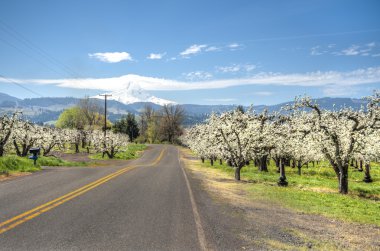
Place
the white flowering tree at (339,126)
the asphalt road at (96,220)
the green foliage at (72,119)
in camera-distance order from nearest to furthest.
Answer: the asphalt road at (96,220)
the white flowering tree at (339,126)
the green foliage at (72,119)

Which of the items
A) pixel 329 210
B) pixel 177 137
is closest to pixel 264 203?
pixel 329 210

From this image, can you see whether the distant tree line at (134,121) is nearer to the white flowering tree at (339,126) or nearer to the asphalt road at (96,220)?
the white flowering tree at (339,126)

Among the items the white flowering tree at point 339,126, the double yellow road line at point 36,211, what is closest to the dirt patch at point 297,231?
the double yellow road line at point 36,211

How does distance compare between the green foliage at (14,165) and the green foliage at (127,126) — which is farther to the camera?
the green foliage at (127,126)

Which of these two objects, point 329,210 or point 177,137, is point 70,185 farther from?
point 177,137

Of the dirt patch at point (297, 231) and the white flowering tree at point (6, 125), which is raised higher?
the white flowering tree at point (6, 125)

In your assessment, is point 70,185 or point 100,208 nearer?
point 100,208

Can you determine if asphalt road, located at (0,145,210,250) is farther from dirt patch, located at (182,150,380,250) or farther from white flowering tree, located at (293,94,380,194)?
white flowering tree, located at (293,94,380,194)

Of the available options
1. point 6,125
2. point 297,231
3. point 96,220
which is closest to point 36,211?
point 96,220

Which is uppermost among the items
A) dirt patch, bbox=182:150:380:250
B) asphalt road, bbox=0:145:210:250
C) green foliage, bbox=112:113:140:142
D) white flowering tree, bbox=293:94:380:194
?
green foliage, bbox=112:113:140:142

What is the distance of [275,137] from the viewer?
111ft

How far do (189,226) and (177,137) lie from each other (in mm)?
141790

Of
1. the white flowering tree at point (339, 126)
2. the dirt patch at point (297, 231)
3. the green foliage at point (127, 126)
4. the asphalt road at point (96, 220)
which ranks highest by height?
the green foliage at point (127, 126)

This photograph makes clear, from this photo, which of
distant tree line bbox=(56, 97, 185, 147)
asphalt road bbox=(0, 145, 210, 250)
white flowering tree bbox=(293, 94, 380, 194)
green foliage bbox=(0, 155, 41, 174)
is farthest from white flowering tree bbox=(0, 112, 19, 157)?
distant tree line bbox=(56, 97, 185, 147)
